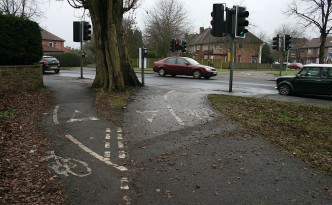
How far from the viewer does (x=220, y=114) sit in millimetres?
9797

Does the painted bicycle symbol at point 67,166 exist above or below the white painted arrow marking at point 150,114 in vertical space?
below

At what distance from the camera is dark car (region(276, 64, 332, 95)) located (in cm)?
1494

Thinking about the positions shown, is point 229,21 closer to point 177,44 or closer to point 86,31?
point 86,31

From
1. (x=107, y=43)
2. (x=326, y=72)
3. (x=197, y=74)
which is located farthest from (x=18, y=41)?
(x=197, y=74)

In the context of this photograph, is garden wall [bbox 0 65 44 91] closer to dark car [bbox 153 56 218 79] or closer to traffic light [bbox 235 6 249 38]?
traffic light [bbox 235 6 249 38]

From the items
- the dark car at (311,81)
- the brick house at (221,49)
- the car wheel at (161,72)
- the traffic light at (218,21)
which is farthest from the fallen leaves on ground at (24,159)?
the brick house at (221,49)

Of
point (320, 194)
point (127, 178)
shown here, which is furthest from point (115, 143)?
point (320, 194)

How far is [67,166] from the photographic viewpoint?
221 inches

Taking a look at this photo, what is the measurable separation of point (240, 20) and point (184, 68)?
37.3 ft

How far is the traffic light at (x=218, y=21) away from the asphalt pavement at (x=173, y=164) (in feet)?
19.0

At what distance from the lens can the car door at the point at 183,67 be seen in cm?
2531

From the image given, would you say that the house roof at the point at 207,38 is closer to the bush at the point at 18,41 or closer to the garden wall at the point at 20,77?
the bush at the point at 18,41

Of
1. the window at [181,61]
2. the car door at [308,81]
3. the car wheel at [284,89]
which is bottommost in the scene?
the car wheel at [284,89]

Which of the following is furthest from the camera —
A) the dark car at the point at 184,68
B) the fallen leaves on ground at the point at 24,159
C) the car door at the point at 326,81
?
the dark car at the point at 184,68
